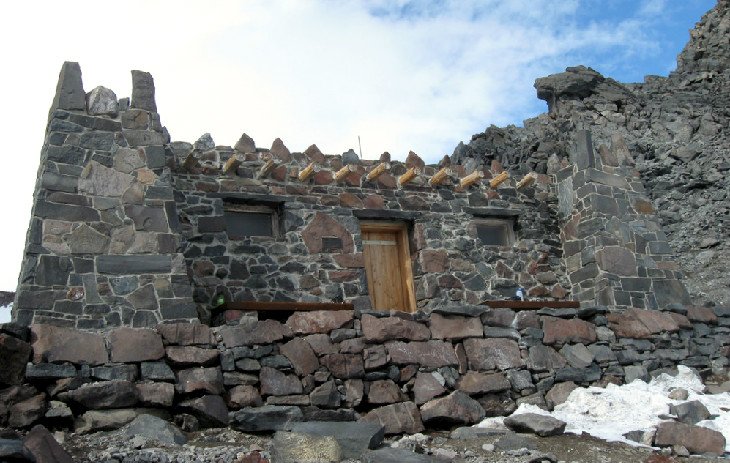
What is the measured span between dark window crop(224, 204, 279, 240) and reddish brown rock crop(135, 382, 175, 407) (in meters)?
3.83

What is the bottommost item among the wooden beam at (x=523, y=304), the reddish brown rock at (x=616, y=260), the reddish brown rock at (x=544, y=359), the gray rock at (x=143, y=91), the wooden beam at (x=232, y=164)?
the reddish brown rock at (x=544, y=359)

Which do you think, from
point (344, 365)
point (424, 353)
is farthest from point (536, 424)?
point (344, 365)

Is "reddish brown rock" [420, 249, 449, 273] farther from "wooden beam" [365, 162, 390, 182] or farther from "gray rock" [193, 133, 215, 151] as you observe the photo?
"gray rock" [193, 133, 215, 151]

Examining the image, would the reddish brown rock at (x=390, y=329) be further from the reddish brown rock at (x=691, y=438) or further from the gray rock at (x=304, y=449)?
the reddish brown rock at (x=691, y=438)

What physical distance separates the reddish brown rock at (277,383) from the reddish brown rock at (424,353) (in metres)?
1.19

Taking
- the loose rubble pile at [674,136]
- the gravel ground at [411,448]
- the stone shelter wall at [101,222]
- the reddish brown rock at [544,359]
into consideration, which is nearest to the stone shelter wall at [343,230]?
the stone shelter wall at [101,222]

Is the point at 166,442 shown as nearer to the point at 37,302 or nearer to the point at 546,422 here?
the point at 37,302

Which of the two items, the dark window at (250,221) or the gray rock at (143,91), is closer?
the gray rock at (143,91)

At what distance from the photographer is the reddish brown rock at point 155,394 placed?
22.7 feet

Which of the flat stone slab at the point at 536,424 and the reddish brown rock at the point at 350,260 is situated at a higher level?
the reddish brown rock at the point at 350,260

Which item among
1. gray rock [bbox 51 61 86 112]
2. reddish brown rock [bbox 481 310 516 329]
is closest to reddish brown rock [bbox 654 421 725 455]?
reddish brown rock [bbox 481 310 516 329]

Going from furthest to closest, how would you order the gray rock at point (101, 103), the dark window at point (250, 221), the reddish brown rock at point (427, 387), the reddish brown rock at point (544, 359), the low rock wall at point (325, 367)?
the dark window at point (250, 221)
the gray rock at point (101, 103)
the reddish brown rock at point (544, 359)
the reddish brown rock at point (427, 387)
the low rock wall at point (325, 367)

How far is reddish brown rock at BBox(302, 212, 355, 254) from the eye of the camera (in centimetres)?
1095

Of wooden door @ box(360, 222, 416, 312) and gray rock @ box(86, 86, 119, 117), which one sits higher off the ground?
gray rock @ box(86, 86, 119, 117)
